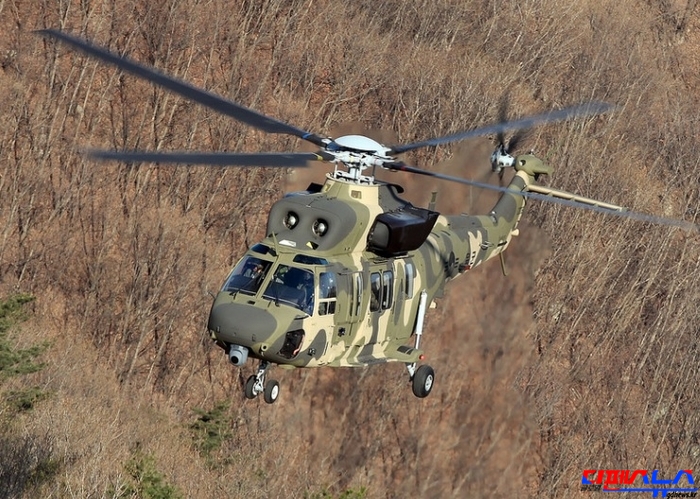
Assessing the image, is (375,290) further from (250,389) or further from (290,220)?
(250,389)

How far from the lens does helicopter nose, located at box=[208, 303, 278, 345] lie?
16344 millimetres

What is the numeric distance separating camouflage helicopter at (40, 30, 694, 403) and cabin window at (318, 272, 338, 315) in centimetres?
1

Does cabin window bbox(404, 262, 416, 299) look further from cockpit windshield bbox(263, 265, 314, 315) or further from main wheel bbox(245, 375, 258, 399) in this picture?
main wheel bbox(245, 375, 258, 399)

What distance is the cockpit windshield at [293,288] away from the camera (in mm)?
16859

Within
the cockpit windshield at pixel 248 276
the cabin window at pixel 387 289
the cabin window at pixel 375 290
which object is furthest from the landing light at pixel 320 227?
the cabin window at pixel 387 289

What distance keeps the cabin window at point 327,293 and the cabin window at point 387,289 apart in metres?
1.27

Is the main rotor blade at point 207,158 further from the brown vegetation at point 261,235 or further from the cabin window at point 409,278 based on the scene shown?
the brown vegetation at point 261,235

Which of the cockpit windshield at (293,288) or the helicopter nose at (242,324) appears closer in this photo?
the helicopter nose at (242,324)

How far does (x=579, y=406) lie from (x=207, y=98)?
3009 cm

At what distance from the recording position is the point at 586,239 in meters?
47.1

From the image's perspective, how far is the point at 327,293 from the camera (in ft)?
56.6

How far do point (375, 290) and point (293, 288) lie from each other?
1.76 m

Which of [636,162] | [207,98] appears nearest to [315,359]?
[207,98]

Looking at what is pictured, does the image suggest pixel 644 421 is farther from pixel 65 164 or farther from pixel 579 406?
pixel 65 164
